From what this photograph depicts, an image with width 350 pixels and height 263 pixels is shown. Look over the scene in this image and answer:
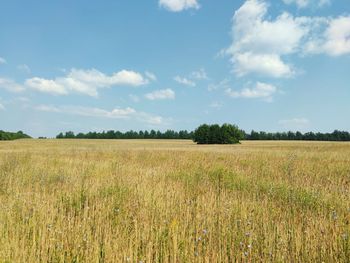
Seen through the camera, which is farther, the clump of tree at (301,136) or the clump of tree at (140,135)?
the clump of tree at (140,135)

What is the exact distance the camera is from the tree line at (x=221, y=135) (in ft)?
291

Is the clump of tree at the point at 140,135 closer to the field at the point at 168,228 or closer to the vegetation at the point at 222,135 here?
the vegetation at the point at 222,135

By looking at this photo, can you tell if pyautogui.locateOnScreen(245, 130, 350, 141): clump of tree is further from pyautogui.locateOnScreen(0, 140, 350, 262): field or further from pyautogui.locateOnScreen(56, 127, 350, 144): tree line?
pyautogui.locateOnScreen(0, 140, 350, 262): field

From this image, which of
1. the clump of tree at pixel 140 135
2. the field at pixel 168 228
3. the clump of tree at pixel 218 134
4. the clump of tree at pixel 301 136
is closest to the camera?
the field at pixel 168 228

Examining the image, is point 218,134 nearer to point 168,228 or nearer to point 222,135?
point 222,135

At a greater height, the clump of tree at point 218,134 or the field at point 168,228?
the clump of tree at point 218,134

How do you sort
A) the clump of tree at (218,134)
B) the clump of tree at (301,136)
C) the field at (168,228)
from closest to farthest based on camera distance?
1. the field at (168,228)
2. the clump of tree at (218,134)
3. the clump of tree at (301,136)

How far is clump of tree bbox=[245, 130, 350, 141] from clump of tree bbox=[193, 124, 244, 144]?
44.5 meters

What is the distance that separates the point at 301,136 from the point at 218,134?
59.0m

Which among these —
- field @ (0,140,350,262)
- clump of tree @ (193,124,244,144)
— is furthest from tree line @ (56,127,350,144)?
field @ (0,140,350,262)

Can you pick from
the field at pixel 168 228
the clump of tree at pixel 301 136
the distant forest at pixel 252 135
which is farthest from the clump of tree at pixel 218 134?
the field at pixel 168 228

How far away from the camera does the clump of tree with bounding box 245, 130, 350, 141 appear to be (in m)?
118

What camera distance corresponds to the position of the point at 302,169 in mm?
11805

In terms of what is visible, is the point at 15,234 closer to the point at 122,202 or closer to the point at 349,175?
the point at 122,202
